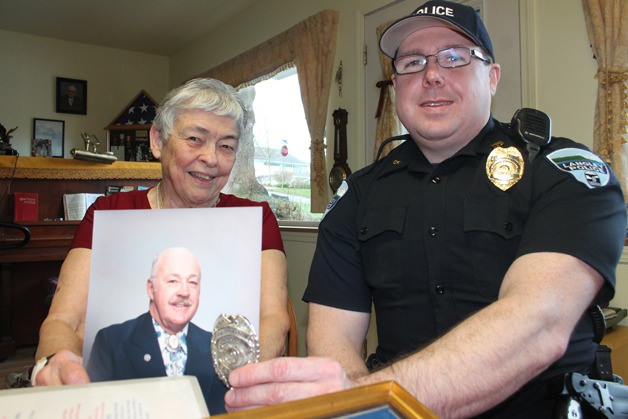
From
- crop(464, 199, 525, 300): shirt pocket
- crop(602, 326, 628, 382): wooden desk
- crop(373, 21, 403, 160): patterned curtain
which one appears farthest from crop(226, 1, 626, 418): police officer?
crop(373, 21, 403, 160): patterned curtain

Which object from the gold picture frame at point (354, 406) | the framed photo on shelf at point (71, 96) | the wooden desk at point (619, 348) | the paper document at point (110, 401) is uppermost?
the framed photo on shelf at point (71, 96)

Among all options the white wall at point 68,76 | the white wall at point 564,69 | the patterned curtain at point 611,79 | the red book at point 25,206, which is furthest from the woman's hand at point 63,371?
the white wall at point 68,76

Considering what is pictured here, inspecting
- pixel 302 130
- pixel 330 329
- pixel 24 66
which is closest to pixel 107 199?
pixel 330 329

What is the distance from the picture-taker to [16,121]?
5617 mm

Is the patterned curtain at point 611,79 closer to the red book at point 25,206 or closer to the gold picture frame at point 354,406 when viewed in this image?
the gold picture frame at point 354,406

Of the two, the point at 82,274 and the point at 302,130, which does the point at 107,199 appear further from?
the point at 302,130

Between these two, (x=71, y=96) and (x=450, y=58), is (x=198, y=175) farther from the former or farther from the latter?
(x=71, y=96)

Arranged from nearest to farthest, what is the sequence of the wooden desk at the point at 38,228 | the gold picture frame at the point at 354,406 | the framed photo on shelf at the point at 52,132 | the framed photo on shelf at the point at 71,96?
the gold picture frame at the point at 354,406 < the wooden desk at the point at 38,228 < the framed photo on shelf at the point at 52,132 < the framed photo on shelf at the point at 71,96

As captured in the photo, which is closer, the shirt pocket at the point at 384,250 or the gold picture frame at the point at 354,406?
the gold picture frame at the point at 354,406

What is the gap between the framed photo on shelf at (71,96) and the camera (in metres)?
5.87

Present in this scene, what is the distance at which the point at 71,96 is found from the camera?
5949 millimetres

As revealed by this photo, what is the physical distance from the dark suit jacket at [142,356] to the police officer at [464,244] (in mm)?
218

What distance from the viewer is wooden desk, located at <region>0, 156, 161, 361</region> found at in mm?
3498

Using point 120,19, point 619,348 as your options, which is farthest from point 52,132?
point 619,348
